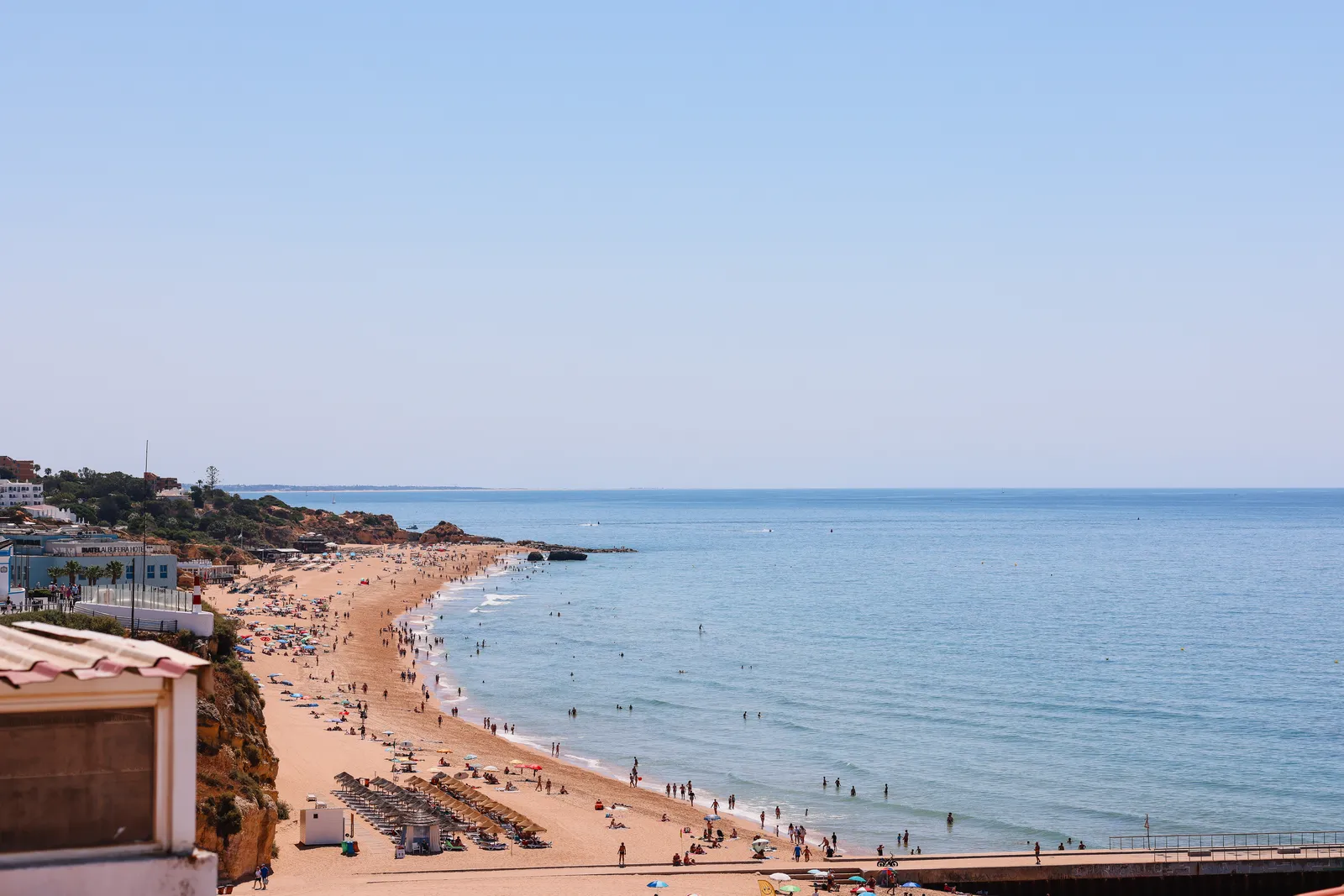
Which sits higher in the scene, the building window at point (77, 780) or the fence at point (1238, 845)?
the building window at point (77, 780)

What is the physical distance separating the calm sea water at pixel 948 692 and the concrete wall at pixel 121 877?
34.3 metres

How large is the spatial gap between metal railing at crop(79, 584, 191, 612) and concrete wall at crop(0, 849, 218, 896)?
2886 cm

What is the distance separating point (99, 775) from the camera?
473 centimetres

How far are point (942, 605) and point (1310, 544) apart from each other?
331 feet

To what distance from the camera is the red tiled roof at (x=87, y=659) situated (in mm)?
4562

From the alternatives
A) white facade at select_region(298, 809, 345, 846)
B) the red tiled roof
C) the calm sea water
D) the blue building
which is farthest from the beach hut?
the red tiled roof

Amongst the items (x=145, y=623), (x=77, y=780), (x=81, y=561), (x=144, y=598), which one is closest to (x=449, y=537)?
(x=81, y=561)

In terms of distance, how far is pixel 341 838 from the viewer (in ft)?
105

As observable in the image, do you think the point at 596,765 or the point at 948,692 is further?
the point at 948,692

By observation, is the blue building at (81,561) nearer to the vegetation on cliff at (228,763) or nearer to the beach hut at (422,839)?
the vegetation on cliff at (228,763)

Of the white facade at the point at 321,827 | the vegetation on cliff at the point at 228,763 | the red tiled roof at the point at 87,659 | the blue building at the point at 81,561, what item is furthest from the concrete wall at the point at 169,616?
the red tiled roof at the point at 87,659

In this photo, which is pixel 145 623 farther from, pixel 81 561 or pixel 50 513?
pixel 50 513

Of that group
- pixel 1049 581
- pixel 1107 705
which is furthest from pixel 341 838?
pixel 1049 581

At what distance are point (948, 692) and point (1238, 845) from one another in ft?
82.0
